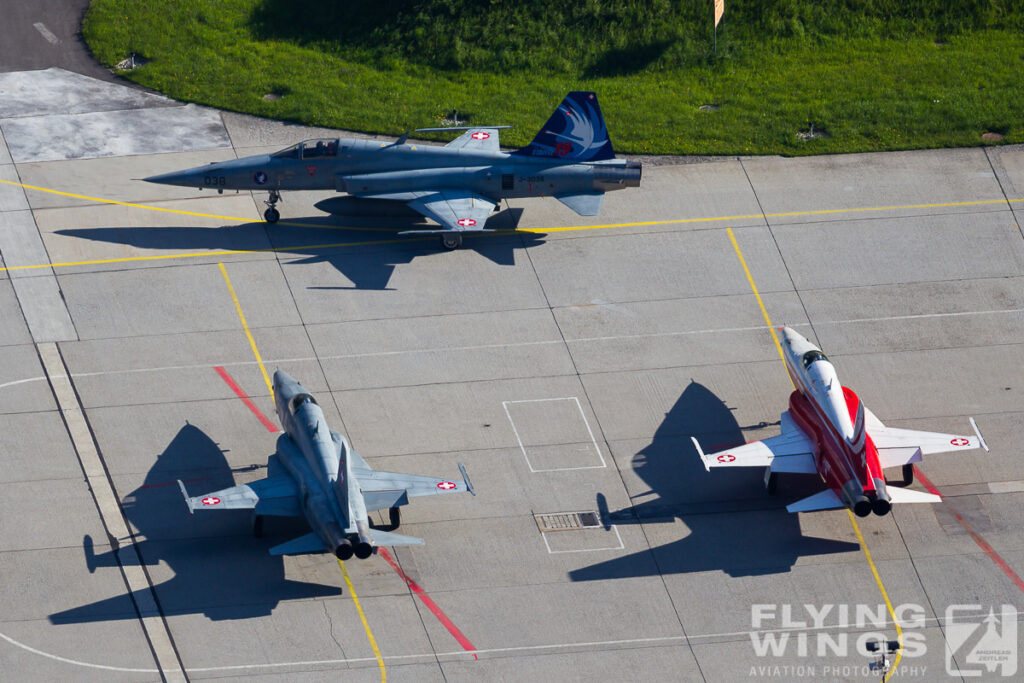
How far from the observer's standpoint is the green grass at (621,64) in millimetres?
53875

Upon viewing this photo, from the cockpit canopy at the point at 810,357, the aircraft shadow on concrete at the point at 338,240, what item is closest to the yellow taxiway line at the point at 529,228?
the aircraft shadow on concrete at the point at 338,240

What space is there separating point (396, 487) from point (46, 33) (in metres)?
31.8

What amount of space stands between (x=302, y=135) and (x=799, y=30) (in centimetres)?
2104

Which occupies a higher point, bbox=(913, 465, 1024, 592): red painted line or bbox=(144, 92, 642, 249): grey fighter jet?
bbox=(144, 92, 642, 249): grey fighter jet

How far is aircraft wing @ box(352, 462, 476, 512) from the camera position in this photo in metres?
35.9

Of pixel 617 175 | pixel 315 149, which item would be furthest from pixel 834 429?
pixel 315 149

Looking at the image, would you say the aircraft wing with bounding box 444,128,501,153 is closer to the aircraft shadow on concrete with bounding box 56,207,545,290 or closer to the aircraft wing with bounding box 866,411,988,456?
the aircraft shadow on concrete with bounding box 56,207,545,290

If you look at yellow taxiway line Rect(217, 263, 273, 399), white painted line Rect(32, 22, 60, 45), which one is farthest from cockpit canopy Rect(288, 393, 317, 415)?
white painted line Rect(32, 22, 60, 45)

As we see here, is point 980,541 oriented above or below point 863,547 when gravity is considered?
above

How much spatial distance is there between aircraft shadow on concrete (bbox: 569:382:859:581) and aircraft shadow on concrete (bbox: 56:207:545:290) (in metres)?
9.81

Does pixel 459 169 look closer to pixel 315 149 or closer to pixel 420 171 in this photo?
pixel 420 171

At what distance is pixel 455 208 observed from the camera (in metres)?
47.0

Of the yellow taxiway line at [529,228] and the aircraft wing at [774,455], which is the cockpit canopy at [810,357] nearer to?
the aircraft wing at [774,455]

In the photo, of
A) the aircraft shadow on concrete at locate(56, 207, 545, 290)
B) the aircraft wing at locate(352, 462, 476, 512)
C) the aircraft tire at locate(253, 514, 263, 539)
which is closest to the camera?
the aircraft wing at locate(352, 462, 476, 512)
